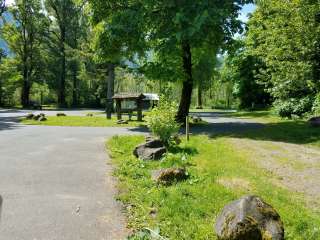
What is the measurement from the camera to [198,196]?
8.68 metres

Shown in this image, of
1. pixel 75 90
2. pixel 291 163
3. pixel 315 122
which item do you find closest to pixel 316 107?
pixel 315 122

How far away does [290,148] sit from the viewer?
50.4 ft

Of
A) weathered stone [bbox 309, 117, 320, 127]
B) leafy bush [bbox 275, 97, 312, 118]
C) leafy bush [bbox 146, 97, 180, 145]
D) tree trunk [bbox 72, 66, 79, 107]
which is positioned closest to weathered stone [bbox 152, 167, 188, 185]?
leafy bush [bbox 146, 97, 180, 145]

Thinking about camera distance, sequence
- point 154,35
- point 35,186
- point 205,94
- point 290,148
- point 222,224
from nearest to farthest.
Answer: point 222,224 < point 35,186 < point 290,148 < point 154,35 < point 205,94

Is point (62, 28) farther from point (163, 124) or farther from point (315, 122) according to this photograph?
point (163, 124)

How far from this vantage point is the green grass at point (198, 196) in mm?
6914

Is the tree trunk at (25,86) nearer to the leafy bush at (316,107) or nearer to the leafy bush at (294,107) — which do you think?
the leafy bush at (294,107)

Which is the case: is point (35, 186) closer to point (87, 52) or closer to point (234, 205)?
point (234, 205)

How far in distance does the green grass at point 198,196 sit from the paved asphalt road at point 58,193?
456 millimetres

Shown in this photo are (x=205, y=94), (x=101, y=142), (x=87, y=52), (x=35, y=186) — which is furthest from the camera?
(x=205, y=94)

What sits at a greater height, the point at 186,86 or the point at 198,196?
the point at 186,86

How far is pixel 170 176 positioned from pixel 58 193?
2512 millimetres

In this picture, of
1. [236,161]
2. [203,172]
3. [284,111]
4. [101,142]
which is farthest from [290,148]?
[284,111]

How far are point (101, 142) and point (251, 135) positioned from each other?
6.73 metres
